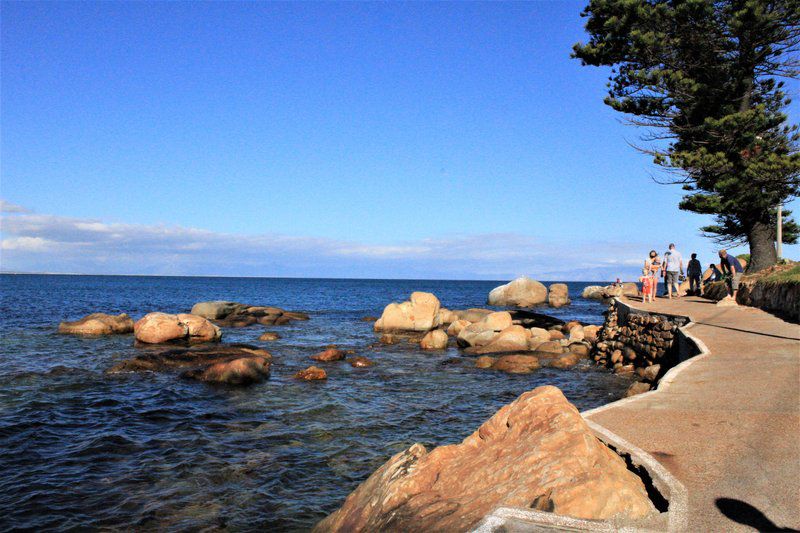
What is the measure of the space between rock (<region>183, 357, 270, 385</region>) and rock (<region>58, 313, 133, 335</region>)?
11.9 metres

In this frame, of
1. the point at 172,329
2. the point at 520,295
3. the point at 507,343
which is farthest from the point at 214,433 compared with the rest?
the point at 520,295

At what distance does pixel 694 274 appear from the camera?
25.6m

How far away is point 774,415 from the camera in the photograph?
22.6 ft

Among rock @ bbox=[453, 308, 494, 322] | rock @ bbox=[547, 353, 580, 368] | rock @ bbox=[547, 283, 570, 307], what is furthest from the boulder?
rock @ bbox=[547, 283, 570, 307]

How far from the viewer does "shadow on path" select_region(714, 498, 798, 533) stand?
13.8 ft

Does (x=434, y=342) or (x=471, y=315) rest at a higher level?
(x=471, y=315)

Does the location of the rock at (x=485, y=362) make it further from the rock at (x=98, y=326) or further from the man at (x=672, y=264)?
the rock at (x=98, y=326)

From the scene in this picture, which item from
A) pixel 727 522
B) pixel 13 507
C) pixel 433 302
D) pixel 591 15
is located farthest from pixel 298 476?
pixel 591 15

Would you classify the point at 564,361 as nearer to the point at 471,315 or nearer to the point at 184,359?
the point at 184,359

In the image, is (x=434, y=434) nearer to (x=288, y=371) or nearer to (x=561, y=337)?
(x=288, y=371)

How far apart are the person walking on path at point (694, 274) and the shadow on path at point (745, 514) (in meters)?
23.6

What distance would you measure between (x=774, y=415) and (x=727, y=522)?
11.4 ft

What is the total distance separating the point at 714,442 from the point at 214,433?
29.1 feet

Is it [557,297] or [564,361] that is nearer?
[564,361]
